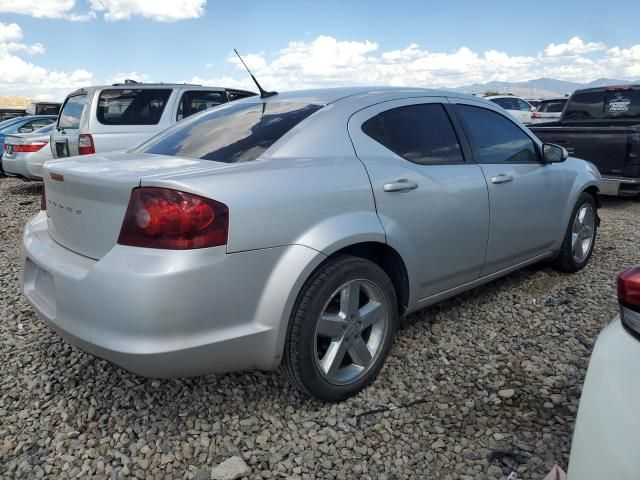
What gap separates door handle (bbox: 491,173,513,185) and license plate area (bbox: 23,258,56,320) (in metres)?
2.60

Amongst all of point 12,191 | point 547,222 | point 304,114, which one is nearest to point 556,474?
point 304,114

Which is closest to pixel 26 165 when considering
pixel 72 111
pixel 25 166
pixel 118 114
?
pixel 25 166

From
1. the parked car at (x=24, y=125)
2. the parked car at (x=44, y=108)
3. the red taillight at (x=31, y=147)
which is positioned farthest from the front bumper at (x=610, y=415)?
the parked car at (x=44, y=108)

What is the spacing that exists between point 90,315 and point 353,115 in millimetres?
1624

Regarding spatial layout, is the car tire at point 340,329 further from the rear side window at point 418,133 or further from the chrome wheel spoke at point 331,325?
the rear side window at point 418,133

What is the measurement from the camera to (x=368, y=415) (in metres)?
2.60

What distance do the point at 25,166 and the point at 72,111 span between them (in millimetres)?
2435

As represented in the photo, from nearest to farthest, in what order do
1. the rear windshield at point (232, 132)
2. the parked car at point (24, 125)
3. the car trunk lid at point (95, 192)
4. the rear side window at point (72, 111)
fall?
the car trunk lid at point (95, 192) < the rear windshield at point (232, 132) < the rear side window at point (72, 111) < the parked car at point (24, 125)

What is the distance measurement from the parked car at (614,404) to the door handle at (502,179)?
6.78 feet

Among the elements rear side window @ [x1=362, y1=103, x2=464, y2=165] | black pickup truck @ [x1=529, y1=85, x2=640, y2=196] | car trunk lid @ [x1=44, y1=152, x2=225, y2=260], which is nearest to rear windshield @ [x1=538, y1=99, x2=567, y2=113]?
black pickup truck @ [x1=529, y1=85, x2=640, y2=196]

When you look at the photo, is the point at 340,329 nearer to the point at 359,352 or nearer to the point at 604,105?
the point at 359,352

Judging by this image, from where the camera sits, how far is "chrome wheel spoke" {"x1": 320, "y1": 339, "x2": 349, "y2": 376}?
257 centimetres

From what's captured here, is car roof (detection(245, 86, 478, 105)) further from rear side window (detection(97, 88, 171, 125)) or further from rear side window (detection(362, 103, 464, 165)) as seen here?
rear side window (detection(97, 88, 171, 125))

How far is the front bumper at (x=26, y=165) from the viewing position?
941cm
